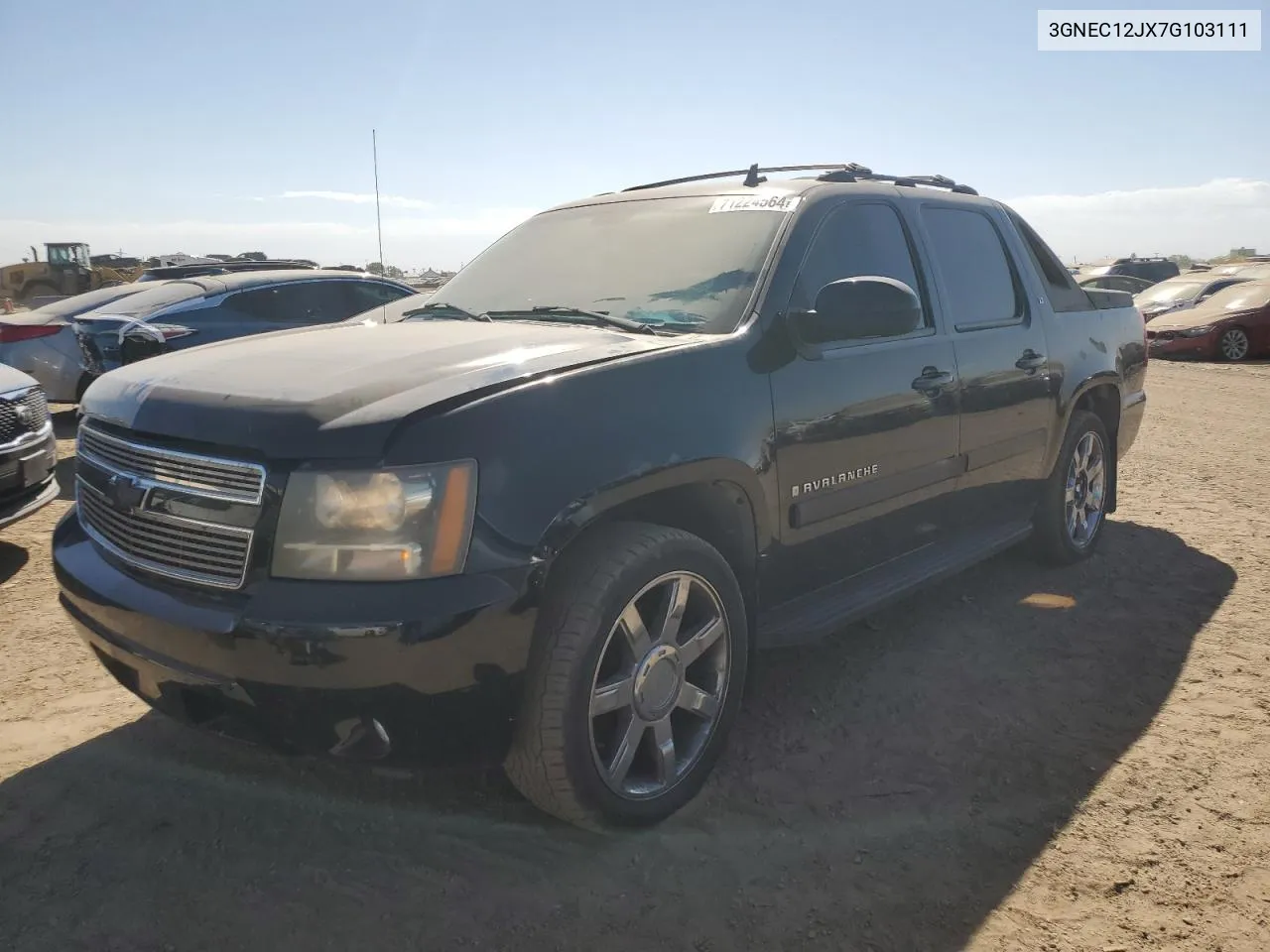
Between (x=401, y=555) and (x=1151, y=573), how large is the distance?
4326mm

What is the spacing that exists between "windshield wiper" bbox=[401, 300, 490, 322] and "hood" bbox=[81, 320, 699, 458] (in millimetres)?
303

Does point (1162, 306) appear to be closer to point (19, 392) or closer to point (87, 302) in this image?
point (87, 302)

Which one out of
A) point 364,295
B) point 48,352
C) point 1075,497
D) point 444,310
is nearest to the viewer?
point 444,310

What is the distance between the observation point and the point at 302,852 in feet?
8.54

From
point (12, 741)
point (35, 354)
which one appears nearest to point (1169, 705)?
point (12, 741)

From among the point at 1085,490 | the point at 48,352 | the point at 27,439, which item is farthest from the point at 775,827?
the point at 48,352

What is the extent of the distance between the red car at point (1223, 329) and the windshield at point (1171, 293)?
1794 millimetres

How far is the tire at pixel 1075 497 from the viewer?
16.0ft

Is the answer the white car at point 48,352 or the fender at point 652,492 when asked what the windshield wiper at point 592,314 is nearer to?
the fender at point 652,492

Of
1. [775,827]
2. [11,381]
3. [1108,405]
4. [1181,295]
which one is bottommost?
[775,827]

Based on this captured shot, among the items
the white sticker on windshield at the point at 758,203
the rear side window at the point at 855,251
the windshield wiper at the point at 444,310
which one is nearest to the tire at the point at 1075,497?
the rear side window at the point at 855,251

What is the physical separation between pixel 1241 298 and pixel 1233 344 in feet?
3.96

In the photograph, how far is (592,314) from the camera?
3.26 m

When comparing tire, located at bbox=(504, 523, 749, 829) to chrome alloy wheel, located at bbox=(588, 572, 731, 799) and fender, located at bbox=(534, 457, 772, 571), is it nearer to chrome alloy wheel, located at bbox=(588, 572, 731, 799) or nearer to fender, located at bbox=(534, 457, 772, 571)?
chrome alloy wheel, located at bbox=(588, 572, 731, 799)
